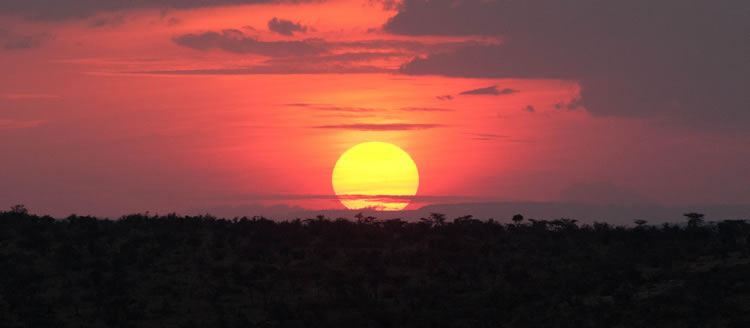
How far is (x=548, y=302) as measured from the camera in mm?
37906

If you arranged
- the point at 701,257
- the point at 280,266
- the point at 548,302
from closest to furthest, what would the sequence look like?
the point at 548,302, the point at 701,257, the point at 280,266

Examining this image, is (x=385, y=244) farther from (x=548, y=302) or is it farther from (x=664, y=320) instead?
(x=664, y=320)

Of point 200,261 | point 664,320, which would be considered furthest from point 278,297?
point 664,320

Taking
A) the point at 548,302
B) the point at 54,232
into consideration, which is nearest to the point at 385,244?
the point at 548,302

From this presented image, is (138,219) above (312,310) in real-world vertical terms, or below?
above

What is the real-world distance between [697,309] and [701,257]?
978 centimetres

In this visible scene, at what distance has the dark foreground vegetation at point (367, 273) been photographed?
37.0 m

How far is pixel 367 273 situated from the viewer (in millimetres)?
44125

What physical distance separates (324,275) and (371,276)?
2.35 meters

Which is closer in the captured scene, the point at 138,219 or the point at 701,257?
the point at 701,257

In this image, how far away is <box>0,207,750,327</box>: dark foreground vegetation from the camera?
1455 inches

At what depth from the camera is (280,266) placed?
46.1 meters

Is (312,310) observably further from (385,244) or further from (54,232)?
(54,232)

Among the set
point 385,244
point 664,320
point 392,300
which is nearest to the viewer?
point 664,320
